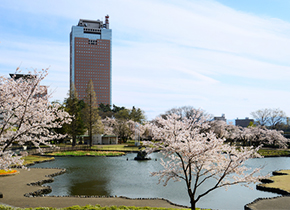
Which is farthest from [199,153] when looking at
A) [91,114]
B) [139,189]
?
[91,114]

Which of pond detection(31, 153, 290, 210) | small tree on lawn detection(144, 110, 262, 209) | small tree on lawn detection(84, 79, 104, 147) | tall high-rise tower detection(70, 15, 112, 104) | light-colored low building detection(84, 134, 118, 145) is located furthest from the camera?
tall high-rise tower detection(70, 15, 112, 104)

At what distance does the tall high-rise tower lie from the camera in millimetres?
143250

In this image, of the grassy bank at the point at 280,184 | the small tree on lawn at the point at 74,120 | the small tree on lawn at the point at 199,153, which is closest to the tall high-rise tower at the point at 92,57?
the small tree on lawn at the point at 74,120

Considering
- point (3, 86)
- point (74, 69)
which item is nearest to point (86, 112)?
point (3, 86)

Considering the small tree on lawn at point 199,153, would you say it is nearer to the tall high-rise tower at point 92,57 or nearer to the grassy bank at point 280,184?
the grassy bank at point 280,184

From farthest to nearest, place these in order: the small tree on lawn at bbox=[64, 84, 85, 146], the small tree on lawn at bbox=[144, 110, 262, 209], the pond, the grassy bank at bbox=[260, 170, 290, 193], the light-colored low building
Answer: the light-colored low building, the small tree on lawn at bbox=[64, 84, 85, 146], the grassy bank at bbox=[260, 170, 290, 193], the pond, the small tree on lawn at bbox=[144, 110, 262, 209]

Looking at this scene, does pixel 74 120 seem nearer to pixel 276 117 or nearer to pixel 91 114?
pixel 91 114

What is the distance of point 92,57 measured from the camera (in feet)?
481

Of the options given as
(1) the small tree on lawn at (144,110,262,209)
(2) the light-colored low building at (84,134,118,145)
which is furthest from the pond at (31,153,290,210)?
(2) the light-colored low building at (84,134,118,145)

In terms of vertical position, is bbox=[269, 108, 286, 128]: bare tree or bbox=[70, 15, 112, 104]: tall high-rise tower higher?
bbox=[70, 15, 112, 104]: tall high-rise tower

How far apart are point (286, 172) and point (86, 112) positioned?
1618 inches

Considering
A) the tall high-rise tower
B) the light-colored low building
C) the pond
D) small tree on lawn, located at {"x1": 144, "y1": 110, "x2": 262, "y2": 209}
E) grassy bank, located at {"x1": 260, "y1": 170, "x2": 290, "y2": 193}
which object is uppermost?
the tall high-rise tower

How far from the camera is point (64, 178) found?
21.8 m

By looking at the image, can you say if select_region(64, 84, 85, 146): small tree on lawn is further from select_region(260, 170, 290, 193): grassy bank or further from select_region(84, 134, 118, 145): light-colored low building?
select_region(260, 170, 290, 193): grassy bank
